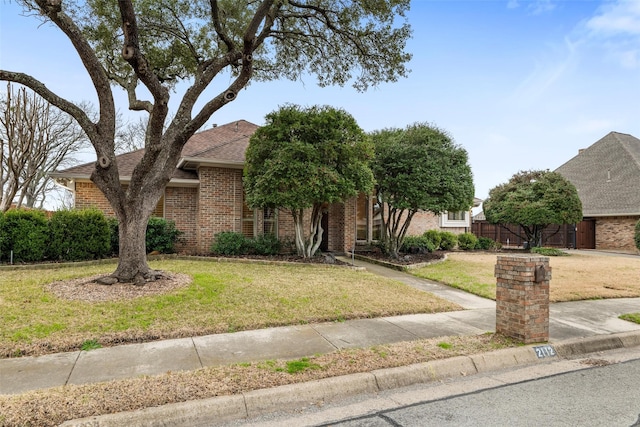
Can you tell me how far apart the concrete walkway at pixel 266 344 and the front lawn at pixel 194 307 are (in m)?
0.25

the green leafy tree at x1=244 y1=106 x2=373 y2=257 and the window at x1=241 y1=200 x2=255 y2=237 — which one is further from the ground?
the green leafy tree at x1=244 y1=106 x2=373 y2=257

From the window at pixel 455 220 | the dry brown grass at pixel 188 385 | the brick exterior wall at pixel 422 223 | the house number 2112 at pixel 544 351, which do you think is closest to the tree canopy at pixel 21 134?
the dry brown grass at pixel 188 385

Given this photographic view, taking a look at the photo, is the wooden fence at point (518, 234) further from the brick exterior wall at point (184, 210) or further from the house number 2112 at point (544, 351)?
the house number 2112 at point (544, 351)

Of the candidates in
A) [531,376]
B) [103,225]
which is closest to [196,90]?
[103,225]

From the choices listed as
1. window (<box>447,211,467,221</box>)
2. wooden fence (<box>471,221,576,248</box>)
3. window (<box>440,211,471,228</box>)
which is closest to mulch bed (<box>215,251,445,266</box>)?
window (<box>440,211,471,228</box>)

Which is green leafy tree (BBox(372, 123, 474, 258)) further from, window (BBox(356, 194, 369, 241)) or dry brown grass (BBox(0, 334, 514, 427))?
dry brown grass (BBox(0, 334, 514, 427))

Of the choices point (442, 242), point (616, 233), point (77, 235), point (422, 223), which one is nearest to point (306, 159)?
point (77, 235)

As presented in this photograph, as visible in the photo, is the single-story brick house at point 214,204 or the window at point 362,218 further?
the window at point 362,218

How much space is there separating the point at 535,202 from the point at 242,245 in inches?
558

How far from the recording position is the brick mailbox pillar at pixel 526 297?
4.84m

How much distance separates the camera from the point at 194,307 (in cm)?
598

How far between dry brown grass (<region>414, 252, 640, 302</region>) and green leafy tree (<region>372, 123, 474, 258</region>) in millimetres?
2047

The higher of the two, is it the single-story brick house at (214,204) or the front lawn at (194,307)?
the single-story brick house at (214,204)

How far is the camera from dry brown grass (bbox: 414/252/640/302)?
330 inches
